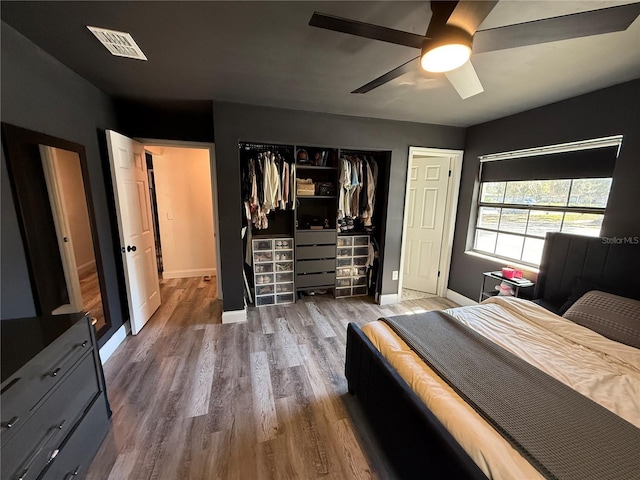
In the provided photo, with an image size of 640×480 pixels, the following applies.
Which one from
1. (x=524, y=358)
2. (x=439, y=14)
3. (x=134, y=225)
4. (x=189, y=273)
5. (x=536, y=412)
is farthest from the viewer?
(x=189, y=273)

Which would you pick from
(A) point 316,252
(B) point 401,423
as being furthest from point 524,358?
(A) point 316,252

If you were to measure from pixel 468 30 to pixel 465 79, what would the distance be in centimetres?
47

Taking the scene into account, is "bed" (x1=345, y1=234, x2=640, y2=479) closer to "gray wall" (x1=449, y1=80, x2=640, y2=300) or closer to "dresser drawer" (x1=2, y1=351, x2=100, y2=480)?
"gray wall" (x1=449, y1=80, x2=640, y2=300)

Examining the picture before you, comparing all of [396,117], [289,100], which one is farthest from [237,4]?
[396,117]

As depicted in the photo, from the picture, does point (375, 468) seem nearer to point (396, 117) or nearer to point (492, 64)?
point (492, 64)

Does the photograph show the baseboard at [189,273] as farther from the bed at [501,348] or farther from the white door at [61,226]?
the bed at [501,348]

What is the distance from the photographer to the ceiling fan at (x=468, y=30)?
0.95m

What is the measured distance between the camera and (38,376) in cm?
105

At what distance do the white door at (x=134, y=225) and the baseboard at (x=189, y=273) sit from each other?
4.09 feet

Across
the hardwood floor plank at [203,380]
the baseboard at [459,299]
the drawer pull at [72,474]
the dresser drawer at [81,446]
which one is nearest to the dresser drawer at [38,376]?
the dresser drawer at [81,446]

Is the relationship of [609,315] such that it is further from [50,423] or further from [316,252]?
[50,423]

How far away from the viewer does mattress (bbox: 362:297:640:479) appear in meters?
0.91

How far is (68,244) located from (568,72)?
3901mm

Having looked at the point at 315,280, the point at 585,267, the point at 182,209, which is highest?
the point at 182,209
